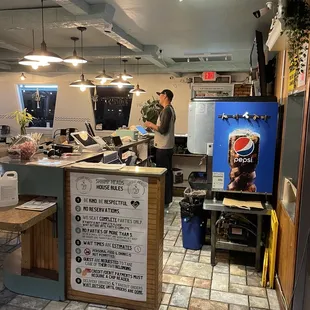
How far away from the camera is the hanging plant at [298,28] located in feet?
7.32

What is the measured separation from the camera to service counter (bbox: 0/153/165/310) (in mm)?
2549

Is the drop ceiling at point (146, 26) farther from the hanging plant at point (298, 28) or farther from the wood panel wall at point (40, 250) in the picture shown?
the wood panel wall at point (40, 250)

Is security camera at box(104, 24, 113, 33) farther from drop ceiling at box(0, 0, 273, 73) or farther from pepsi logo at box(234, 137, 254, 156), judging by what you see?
pepsi logo at box(234, 137, 254, 156)

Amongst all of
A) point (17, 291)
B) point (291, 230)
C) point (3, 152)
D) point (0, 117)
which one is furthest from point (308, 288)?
point (0, 117)

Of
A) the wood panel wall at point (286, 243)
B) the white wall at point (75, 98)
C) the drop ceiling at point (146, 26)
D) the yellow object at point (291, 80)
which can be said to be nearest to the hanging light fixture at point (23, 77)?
the white wall at point (75, 98)

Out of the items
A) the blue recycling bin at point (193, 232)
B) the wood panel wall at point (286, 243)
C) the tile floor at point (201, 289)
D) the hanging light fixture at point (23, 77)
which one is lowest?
the tile floor at point (201, 289)

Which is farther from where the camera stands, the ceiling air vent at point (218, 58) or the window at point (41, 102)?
the window at point (41, 102)

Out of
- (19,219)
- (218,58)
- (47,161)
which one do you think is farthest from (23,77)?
(19,219)

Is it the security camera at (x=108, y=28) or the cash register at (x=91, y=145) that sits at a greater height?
the security camera at (x=108, y=28)

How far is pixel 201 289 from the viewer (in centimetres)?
296

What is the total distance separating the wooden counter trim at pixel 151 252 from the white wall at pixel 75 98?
248 inches

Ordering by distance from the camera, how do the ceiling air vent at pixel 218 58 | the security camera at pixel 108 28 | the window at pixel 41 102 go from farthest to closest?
the window at pixel 41 102
the ceiling air vent at pixel 218 58
the security camera at pixel 108 28

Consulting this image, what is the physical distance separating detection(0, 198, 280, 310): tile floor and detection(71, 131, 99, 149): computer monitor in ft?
5.09

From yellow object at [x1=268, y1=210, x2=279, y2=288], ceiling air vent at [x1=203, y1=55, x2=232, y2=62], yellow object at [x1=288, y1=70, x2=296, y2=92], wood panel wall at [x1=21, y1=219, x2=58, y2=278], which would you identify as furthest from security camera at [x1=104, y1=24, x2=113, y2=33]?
ceiling air vent at [x1=203, y1=55, x2=232, y2=62]
